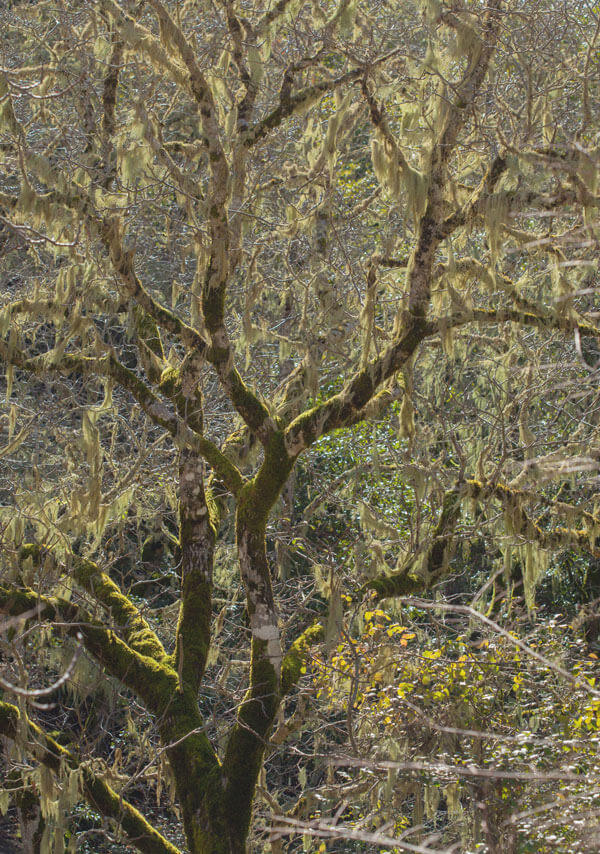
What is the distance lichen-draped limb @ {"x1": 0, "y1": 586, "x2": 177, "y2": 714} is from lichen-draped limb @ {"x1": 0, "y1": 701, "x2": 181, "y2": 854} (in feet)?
1.51

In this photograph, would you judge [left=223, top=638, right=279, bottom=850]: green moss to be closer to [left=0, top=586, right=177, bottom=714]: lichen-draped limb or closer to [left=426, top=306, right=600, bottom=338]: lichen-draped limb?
[left=0, top=586, right=177, bottom=714]: lichen-draped limb

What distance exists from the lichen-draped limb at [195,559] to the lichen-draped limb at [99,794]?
77 centimetres

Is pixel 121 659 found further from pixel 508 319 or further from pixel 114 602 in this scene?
pixel 508 319

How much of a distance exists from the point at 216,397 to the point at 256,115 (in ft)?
8.00

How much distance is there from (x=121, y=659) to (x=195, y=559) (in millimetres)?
670

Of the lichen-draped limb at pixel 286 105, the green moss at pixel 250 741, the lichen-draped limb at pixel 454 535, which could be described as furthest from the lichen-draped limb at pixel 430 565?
the lichen-draped limb at pixel 286 105

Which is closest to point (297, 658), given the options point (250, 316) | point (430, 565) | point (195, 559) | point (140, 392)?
point (195, 559)

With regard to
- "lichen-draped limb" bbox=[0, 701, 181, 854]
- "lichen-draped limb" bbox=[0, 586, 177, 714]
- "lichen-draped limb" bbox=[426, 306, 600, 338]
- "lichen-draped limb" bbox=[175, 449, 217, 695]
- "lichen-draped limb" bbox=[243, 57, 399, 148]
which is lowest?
"lichen-draped limb" bbox=[0, 701, 181, 854]

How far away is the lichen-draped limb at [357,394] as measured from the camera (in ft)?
15.5

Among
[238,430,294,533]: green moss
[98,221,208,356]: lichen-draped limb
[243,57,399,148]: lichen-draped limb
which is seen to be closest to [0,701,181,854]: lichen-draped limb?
[238,430,294,533]: green moss

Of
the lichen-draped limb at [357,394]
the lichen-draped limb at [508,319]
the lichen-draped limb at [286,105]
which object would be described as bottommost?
the lichen-draped limb at [357,394]

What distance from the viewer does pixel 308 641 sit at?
17.7 feet

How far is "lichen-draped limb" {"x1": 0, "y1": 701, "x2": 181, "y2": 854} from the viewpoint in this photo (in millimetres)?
4875

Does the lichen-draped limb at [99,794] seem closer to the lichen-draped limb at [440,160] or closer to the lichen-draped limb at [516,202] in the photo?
the lichen-draped limb at [440,160]
